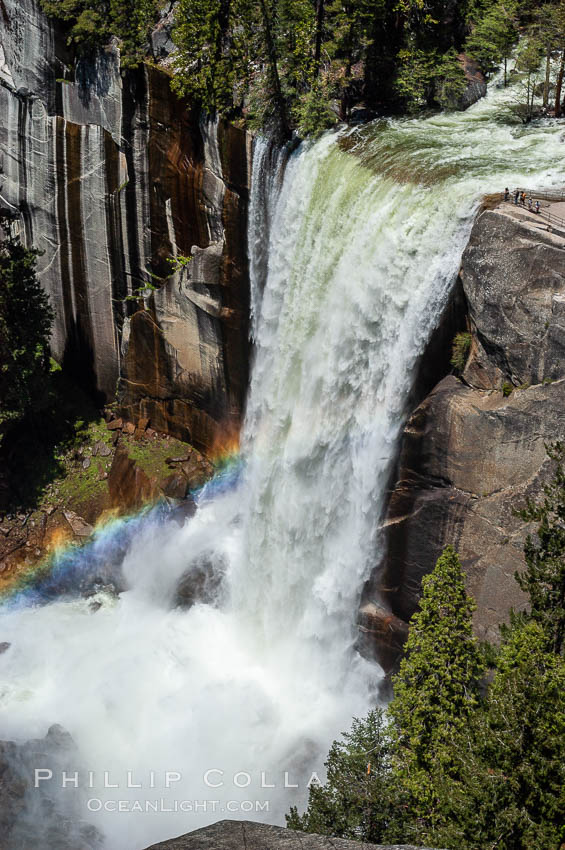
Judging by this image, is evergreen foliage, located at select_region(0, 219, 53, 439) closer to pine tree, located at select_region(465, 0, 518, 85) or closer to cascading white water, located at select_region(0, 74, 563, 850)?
cascading white water, located at select_region(0, 74, 563, 850)

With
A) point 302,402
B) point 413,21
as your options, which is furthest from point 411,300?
point 413,21

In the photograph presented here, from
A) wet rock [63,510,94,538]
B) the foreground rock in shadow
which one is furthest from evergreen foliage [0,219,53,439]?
the foreground rock in shadow

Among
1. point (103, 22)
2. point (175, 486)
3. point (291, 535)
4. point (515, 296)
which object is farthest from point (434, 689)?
point (103, 22)

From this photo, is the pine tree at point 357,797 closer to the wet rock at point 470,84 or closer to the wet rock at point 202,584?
the wet rock at point 202,584

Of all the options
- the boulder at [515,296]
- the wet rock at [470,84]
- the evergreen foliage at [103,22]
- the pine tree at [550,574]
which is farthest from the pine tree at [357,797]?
the evergreen foliage at [103,22]

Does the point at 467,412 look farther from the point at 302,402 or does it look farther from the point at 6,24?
the point at 6,24
